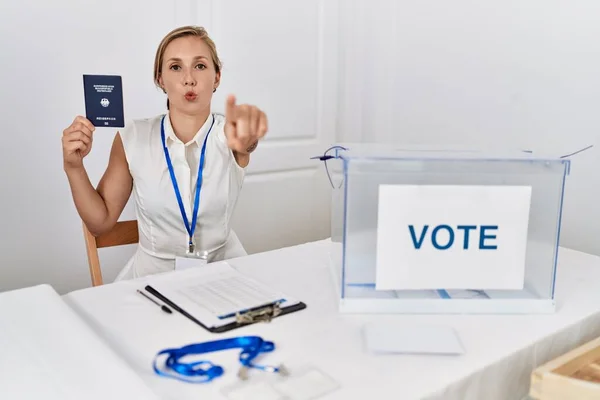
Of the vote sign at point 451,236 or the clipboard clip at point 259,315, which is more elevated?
the vote sign at point 451,236

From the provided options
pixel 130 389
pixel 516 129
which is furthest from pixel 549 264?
pixel 516 129

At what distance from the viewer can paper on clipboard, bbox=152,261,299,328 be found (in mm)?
962

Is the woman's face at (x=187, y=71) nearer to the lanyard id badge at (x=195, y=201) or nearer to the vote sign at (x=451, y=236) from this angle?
the lanyard id badge at (x=195, y=201)

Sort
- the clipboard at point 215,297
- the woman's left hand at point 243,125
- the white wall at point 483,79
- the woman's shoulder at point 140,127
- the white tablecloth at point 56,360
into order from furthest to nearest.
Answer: the white wall at point 483,79
the woman's shoulder at point 140,127
the woman's left hand at point 243,125
the clipboard at point 215,297
the white tablecloth at point 56,360

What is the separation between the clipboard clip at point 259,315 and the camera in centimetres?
94

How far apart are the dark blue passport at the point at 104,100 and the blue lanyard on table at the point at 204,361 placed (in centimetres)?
69

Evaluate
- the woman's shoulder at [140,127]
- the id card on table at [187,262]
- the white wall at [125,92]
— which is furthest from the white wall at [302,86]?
the id card on table at [187,262]

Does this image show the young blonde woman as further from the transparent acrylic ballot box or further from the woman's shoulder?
the transparent acrylic ballot box

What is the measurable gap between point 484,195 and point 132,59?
1496 mm

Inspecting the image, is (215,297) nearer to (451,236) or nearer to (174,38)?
(451,236)

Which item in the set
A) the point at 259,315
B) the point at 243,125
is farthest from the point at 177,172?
the point at 259,315

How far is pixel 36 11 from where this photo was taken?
1896mm

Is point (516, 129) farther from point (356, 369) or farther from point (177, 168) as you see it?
point (356, 369)

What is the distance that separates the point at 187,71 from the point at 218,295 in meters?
0.60
